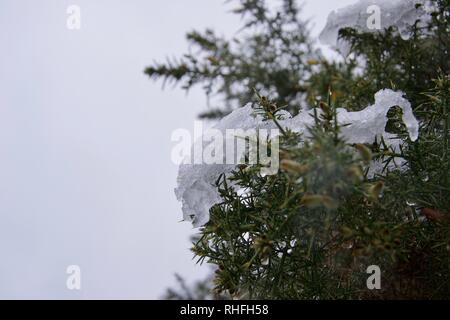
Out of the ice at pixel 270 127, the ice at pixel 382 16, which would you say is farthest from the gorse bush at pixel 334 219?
the ice at pixel 382 16

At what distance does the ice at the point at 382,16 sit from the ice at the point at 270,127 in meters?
0.96

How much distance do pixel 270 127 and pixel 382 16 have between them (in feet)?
3.90

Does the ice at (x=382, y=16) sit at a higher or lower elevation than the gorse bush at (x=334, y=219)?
higher

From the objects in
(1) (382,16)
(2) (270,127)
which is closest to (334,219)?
(2) (270,127)

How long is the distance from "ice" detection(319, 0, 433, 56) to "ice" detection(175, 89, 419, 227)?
0.96 meters

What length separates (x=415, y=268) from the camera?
1516mm

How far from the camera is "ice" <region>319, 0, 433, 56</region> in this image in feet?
7.39

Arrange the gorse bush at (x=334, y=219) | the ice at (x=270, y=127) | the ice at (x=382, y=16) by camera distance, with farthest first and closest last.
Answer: the ice at (x=382, y=16) < the ice at (x=270, y=127) < the gorse bush at (x=334, y=219)

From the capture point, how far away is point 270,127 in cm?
152

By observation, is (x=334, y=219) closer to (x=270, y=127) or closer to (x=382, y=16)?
(x=270, y=127)

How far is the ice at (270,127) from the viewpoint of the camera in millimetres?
1417

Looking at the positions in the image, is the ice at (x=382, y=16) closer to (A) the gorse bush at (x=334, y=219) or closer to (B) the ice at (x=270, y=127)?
(A) the gorse bush at (x=334, y=219)

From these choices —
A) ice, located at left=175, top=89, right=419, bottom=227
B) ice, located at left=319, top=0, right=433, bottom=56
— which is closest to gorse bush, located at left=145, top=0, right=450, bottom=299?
ice, located at left=175, top=89, right=419, bottom=227

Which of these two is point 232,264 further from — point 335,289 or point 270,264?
point 335,289
